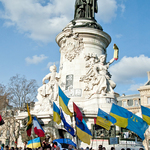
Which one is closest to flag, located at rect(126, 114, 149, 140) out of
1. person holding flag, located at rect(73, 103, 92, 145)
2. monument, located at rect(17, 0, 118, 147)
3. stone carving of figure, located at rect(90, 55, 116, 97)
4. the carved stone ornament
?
person holding flag, located at rect(73, 103, 92, 145)

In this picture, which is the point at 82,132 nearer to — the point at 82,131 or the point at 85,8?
the point at 82,131

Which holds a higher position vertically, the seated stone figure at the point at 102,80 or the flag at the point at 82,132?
the seated stone figure at the point at 102,80

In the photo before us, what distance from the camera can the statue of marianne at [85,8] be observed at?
18.9m

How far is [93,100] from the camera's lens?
14.5m

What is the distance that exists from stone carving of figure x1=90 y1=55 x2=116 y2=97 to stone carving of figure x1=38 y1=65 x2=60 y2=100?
9.46 feet

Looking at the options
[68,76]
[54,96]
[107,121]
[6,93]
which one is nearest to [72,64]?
[68,76]

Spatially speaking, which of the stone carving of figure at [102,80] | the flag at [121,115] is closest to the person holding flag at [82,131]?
the flag at [121,115]

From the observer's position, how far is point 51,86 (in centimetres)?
1667

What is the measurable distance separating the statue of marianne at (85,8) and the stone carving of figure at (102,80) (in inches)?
183

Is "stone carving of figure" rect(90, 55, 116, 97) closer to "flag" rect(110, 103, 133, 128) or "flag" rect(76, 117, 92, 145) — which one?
"flag" rect(76, 117, 92, 145)

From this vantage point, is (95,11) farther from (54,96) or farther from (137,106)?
(137,106)

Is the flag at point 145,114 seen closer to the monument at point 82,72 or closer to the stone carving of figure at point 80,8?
the monument at point 82,72

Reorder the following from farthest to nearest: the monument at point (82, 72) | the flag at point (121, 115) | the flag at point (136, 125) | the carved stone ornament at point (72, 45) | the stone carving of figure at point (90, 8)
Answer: the stone carving of figure at point (90, 8) < the carved stone ornament at point (72, 45) < the monument at point (82, 72) < the flag at point (121, 115) < the flag at point (136, 125)

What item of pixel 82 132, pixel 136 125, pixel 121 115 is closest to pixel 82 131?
pixel 82 132
